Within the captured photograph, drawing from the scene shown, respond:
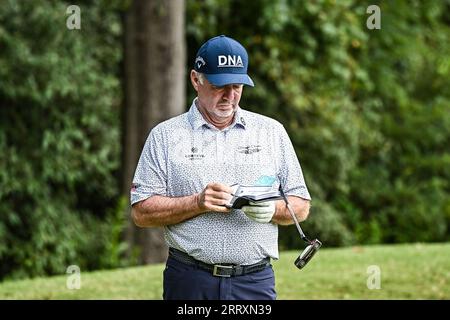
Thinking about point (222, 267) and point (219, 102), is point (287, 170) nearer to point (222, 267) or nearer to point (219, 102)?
point (219, 102)

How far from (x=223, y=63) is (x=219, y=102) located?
0.19 meters

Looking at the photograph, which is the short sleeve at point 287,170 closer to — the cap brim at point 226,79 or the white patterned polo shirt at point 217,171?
the white patterned polo shirt at point 217,171

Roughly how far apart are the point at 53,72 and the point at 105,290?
4.40 meters

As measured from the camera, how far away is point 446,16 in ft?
73.9

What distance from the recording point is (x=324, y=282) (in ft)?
33.9

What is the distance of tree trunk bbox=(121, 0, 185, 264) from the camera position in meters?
13.4

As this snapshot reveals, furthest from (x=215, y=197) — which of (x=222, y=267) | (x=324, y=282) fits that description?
(x=324, y=282)

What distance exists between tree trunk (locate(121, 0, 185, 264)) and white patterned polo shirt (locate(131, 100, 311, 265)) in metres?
8.47

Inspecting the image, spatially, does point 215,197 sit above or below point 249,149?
below

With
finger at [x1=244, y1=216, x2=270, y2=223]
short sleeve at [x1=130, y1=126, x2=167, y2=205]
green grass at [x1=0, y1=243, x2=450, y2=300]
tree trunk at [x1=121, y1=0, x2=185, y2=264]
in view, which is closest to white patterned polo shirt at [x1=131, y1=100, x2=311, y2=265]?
short sleeve at [x1=130, y1=126, x2=167, y2=205]

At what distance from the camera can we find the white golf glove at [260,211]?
4.73 meters

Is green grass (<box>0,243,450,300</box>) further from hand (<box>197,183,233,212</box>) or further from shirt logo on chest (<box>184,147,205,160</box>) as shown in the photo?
hand (<box>197,183,233,212</box>)

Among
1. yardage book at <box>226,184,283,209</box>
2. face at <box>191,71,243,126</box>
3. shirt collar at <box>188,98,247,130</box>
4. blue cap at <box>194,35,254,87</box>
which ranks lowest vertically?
yardage book at <box>226,184,283,209</box>

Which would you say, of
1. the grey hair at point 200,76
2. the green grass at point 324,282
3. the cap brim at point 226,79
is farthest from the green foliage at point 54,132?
the cap brim at point 226,79
